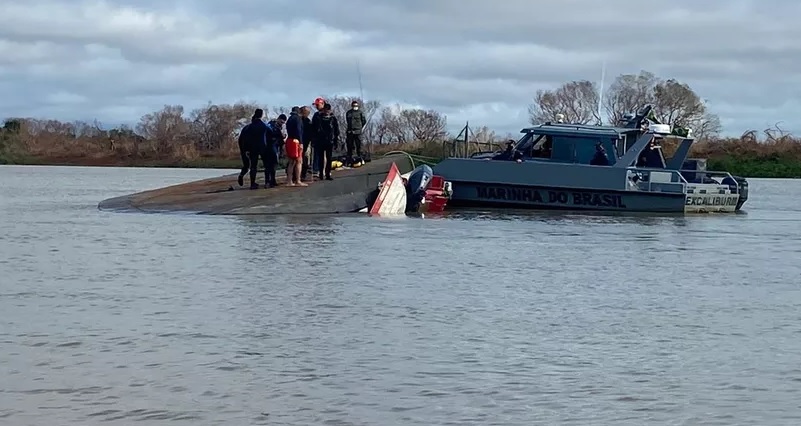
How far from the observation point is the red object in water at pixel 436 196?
89.7ft

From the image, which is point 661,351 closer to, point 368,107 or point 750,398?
point 750,398

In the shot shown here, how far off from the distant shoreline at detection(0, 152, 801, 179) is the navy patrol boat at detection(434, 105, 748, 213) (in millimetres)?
30283

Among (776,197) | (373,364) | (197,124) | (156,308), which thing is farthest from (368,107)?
(197,124)

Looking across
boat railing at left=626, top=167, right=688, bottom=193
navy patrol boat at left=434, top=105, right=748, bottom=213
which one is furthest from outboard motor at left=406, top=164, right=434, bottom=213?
boat railing at left=626, top=167, right=688, bottom=193

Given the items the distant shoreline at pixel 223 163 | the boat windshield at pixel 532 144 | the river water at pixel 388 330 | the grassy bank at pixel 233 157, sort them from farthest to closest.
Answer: the grassy bank at pixel 233 157 → the distant shoreline at pixel 223 163 → the boat windshield at pixel 532 144 → the river water at pixel 388 330

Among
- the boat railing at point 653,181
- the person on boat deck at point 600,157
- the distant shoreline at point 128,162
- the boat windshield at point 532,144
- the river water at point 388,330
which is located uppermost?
the boat windshield at point 532,144

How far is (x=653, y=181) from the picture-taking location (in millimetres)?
28438

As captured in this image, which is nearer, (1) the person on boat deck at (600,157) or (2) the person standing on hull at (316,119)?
(2) the person standing on hull at (316,119)

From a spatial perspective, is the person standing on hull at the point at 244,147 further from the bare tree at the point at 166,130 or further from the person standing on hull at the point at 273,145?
the bare tree at the point at 166,130

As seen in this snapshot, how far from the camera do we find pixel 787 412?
25.8 ft

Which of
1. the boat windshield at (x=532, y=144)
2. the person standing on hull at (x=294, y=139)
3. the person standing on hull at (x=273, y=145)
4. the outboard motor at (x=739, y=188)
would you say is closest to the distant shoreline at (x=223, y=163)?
the outboard motor at (x=739, y=188)

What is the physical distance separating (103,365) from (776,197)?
3447 centimetres

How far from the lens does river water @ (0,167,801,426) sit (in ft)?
25.8

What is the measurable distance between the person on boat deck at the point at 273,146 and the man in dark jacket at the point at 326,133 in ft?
2.42
